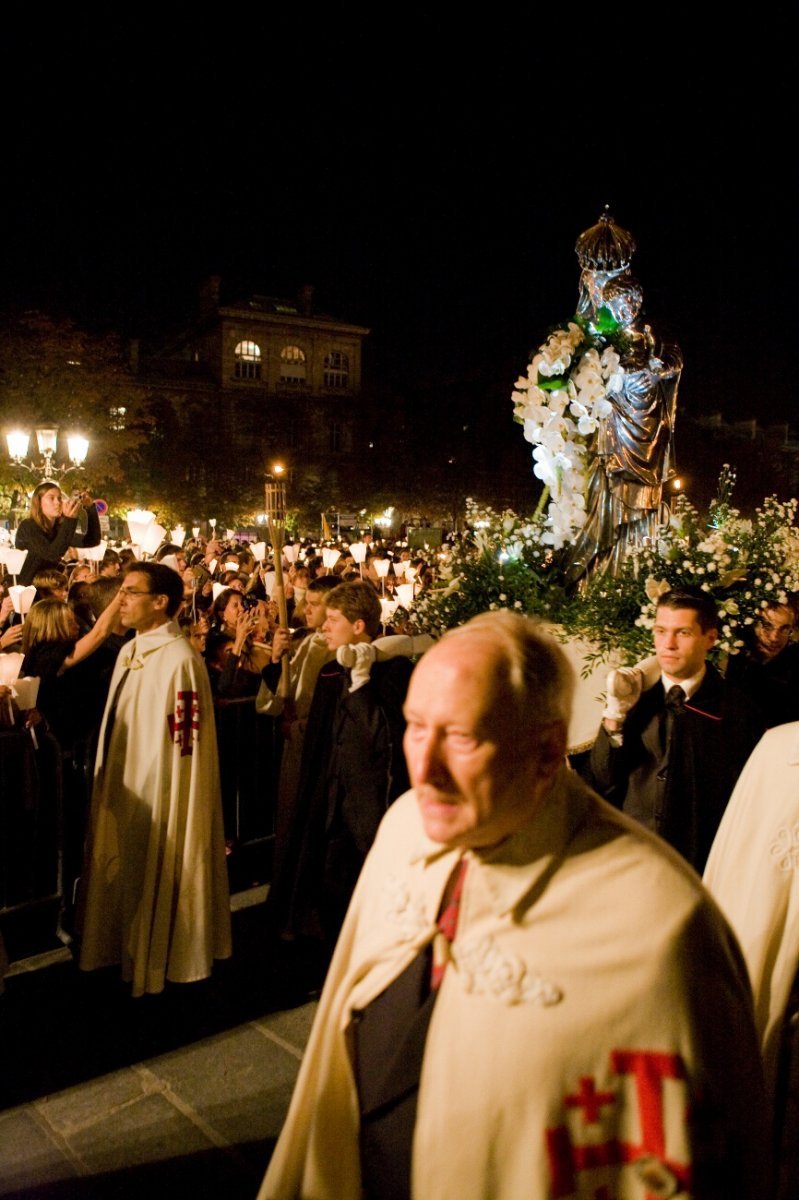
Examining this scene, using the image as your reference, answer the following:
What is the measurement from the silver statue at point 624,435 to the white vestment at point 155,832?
383cm

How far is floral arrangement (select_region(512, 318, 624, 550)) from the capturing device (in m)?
7.21

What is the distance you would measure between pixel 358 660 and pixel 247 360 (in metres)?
66.6

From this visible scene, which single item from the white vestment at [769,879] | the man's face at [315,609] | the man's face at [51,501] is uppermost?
the man's face at [51,501]

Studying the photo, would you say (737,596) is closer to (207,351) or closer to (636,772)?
(636,772)

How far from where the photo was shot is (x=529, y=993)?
1.74m

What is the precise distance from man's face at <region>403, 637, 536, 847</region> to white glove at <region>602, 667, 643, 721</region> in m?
2.09

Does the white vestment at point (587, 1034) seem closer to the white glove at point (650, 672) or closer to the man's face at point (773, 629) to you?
the white glove at point (650, 672)

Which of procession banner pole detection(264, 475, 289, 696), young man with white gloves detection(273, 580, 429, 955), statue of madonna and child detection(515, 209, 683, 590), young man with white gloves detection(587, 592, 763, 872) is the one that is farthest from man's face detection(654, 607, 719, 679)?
statue of madonna and child detection(515, 209, 683, 590)

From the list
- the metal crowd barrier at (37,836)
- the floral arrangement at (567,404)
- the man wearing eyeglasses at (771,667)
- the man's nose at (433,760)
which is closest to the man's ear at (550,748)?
the man's nose at (433,760)

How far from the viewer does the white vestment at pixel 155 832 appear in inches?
186

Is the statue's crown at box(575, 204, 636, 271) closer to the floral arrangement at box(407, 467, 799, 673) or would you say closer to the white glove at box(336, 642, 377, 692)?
the floral arrangement at box(407, 467, 799, 673)

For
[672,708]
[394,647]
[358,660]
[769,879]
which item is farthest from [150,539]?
[769,879]

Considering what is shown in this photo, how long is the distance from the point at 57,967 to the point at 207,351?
226ft

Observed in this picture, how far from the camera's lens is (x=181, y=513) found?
48.6m
